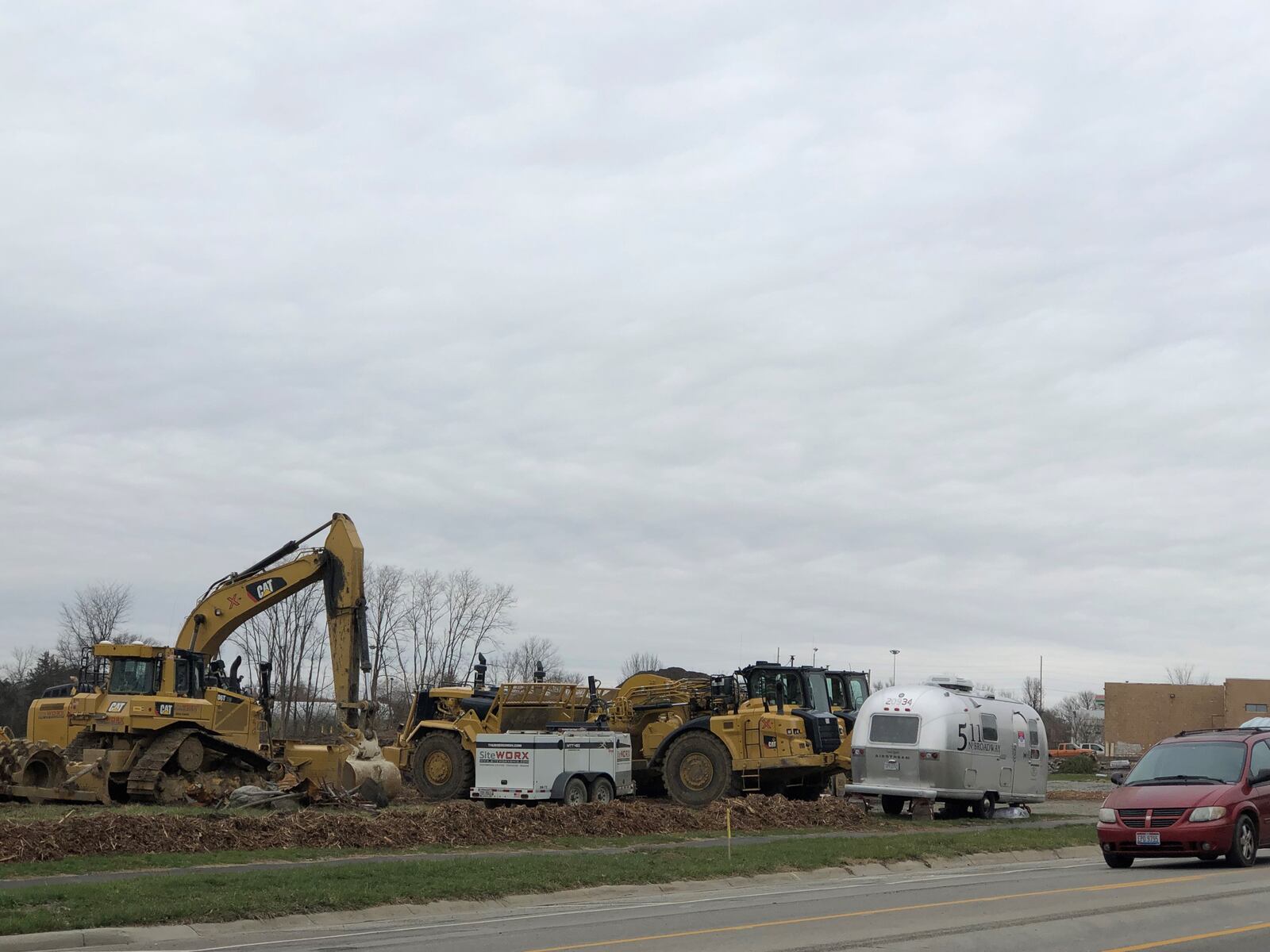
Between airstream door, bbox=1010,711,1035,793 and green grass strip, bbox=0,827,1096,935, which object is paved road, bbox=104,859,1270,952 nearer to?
green grass strip, bbox=0,827,1096,935

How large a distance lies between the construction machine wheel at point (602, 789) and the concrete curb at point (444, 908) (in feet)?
27.8

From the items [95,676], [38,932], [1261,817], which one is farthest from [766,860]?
[95,676]

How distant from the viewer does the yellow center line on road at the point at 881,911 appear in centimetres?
1191

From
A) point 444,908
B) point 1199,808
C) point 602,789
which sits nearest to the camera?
point 444,908

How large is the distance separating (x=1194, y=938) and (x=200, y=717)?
2322 centimetres

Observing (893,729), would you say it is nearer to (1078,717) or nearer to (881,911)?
(881,911)

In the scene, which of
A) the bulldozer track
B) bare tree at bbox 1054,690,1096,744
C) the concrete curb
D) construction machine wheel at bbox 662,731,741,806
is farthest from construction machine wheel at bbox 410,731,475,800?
bare tree at bbox 1054,690,1096,744

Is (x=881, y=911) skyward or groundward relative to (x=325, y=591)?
groundward

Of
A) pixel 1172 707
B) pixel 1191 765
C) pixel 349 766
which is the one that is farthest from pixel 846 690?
pixel 1172 707

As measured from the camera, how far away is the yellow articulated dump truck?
28.9m

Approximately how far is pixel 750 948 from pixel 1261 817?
10.1 metres

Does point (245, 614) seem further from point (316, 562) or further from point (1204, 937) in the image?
point (1204, 937)

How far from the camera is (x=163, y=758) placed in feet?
93.4

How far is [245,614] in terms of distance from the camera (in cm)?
3319
